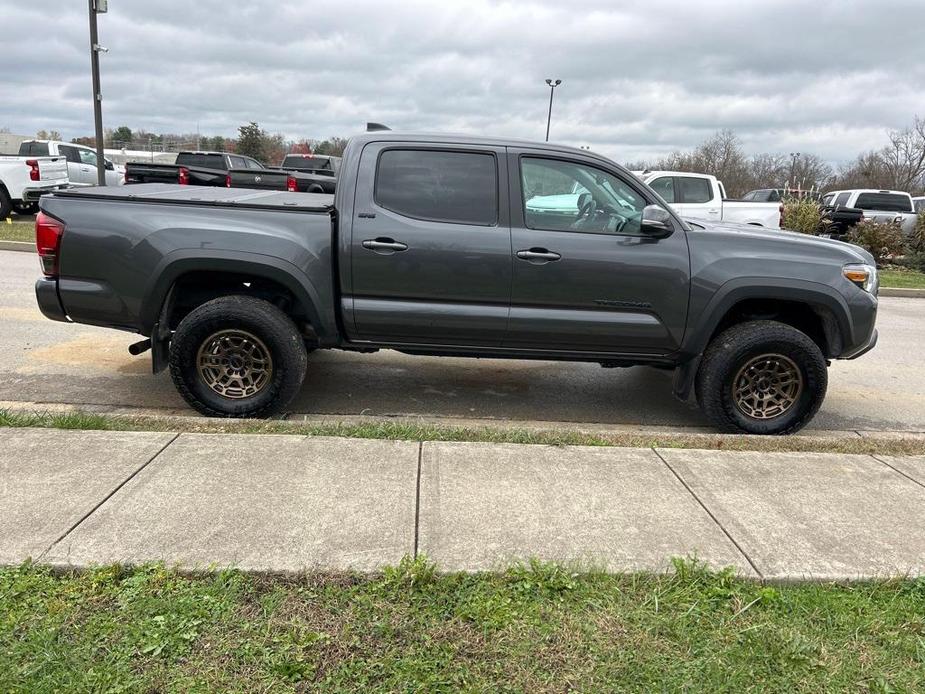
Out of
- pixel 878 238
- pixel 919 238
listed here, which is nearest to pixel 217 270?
pixel 878 238

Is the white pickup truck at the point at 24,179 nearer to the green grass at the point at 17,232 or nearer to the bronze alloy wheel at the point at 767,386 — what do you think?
the green grass at the point at 17,232

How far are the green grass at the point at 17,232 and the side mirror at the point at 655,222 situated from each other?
12.3 meters

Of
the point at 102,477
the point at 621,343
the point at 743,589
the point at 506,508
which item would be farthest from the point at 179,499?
the point at 621,343

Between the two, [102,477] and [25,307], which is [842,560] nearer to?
[102,477]

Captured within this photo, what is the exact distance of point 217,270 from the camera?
4.62 meters

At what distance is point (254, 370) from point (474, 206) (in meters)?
1.83

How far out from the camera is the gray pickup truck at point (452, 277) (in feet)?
15.1

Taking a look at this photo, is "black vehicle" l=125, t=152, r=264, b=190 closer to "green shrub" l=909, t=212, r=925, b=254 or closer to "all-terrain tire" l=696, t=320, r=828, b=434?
"all-terrain tire" l=696, t=320, r=828, b=434

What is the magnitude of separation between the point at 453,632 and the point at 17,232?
48.8ft

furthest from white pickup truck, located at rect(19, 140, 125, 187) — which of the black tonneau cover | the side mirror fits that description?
the side mirror

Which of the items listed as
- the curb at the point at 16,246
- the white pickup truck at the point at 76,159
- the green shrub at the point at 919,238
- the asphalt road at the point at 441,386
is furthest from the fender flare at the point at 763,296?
the white pickup truck at the point at 76,159

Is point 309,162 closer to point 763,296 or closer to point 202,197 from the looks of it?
point 202,197

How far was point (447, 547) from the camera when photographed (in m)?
3.08

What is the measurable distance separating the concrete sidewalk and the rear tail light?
1147 mm
